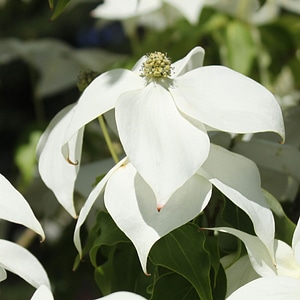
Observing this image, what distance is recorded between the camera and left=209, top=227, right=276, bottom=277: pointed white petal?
0.51 meters

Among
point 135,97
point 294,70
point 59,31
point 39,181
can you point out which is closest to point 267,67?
point 294,70

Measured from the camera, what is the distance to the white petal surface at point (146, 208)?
0.50m

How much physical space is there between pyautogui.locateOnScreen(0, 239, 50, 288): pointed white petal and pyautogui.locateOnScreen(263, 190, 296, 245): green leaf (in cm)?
17

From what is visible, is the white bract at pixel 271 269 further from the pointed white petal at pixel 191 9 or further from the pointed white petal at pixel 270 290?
the pointed white petal at pixel 191 9

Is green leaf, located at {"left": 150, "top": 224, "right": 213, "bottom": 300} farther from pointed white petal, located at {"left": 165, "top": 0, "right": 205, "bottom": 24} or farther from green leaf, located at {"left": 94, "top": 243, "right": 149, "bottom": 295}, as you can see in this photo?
pointed white petal, located at {"left": 165, "top": 0, "right": 205, "bottom": 24}

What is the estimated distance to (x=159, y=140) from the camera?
519mm

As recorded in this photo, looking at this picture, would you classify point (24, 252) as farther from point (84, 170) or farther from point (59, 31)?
point (59, 31)

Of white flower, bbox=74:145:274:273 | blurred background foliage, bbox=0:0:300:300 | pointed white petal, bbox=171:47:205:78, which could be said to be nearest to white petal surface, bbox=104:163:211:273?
white flower, bbox=74:145:274:273

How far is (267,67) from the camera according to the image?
1.06m

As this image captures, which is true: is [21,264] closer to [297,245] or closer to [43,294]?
[43,294]

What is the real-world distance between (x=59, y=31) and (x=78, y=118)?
1.61 meters

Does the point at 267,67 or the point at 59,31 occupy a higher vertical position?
the point at 267,67

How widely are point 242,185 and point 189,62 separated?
0.47 ft

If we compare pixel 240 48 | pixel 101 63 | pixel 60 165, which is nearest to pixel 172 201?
pixel 60 165
